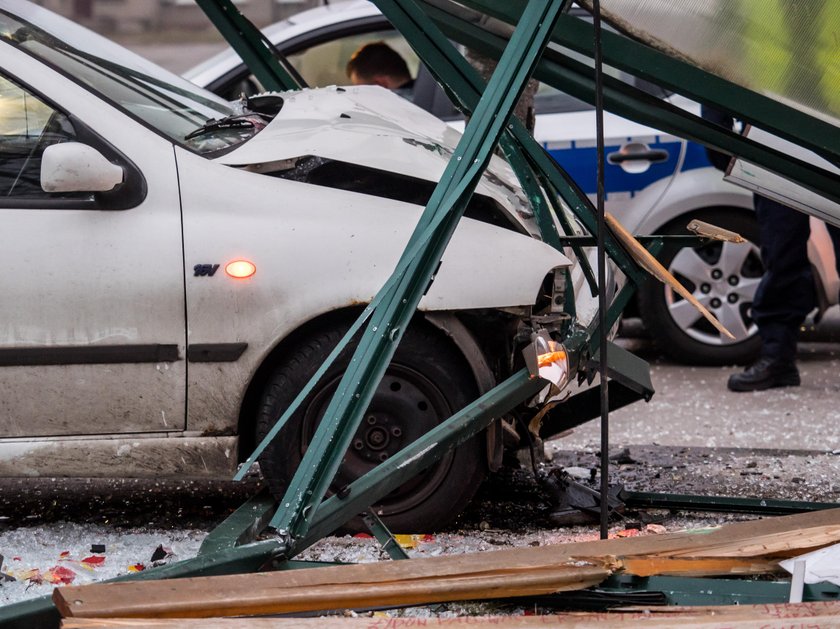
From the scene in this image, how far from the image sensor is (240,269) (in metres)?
3.87

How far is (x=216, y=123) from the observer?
4.35 metres

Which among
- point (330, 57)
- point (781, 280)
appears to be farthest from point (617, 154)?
point (330, 57)

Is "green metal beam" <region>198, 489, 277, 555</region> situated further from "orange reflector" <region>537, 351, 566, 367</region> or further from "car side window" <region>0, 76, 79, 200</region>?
"car side window" <region>0, 76, 79, 200</region>

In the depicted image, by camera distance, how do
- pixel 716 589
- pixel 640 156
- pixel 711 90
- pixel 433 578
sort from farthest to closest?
pixel 640 156 → pixel 711 90 → pixel 716 589 → pixel 433 578

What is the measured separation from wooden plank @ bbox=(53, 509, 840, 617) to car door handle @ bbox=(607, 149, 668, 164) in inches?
144

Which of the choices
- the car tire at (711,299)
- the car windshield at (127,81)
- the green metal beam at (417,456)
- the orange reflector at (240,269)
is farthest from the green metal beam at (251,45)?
the car tire at (711,299)

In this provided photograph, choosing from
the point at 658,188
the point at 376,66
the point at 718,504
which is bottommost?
the point at 718,504

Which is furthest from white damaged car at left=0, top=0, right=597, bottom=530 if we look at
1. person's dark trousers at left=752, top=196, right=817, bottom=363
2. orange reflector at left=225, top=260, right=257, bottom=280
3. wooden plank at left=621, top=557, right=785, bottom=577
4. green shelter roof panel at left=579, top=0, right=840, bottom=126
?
person's dark trousers at left=752, top=196, right=817, bottom=363

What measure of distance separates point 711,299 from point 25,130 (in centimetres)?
402

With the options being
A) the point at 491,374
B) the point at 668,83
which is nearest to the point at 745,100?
the point at 668,83

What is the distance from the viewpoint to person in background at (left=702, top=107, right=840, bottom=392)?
6254 millimetres

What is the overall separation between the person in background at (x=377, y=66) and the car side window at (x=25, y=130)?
2.94m

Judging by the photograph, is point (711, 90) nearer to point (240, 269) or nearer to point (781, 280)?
point (240, 269)

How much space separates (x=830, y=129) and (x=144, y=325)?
2125 millimetres
